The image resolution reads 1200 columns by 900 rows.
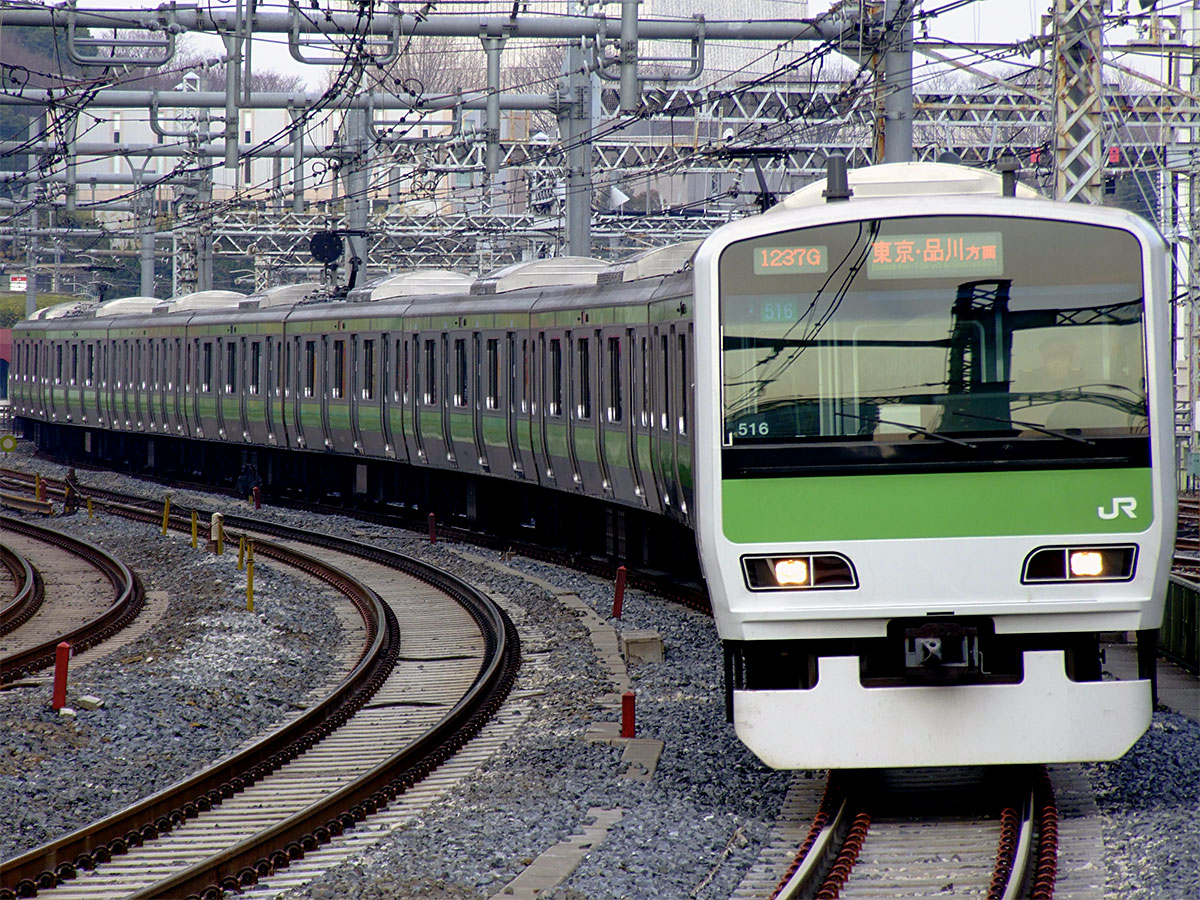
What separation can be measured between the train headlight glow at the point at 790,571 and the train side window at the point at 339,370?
61.0ft

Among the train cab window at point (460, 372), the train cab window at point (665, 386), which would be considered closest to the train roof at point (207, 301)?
the train cab window at point (460, 372)

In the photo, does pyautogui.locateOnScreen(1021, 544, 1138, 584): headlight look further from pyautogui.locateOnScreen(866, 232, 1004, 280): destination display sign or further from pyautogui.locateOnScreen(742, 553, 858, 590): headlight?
pyautogui.locateOnScreen(866, 232, 1004, 280): destination display sign

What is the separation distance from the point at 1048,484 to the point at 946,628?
29.8 inches

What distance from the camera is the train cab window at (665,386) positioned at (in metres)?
14.1

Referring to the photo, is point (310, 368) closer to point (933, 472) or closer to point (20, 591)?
point (20, 591)

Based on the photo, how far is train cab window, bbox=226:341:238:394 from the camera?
2961 centimetres

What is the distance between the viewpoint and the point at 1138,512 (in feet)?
24.5

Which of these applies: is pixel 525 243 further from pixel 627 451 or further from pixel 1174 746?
pixel 1174 746

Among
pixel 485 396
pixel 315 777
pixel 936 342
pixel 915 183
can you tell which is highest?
pixel 915 183

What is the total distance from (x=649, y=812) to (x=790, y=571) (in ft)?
4.58

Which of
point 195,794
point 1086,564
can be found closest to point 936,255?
point 1086,564

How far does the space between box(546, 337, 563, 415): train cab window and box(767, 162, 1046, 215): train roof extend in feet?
31.3

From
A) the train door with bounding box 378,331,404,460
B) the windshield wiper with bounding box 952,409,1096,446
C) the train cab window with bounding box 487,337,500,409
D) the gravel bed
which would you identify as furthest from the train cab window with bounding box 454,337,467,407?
the windshield wiper with bounding box 952,409,1096,446

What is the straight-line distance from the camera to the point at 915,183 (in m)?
8.62
